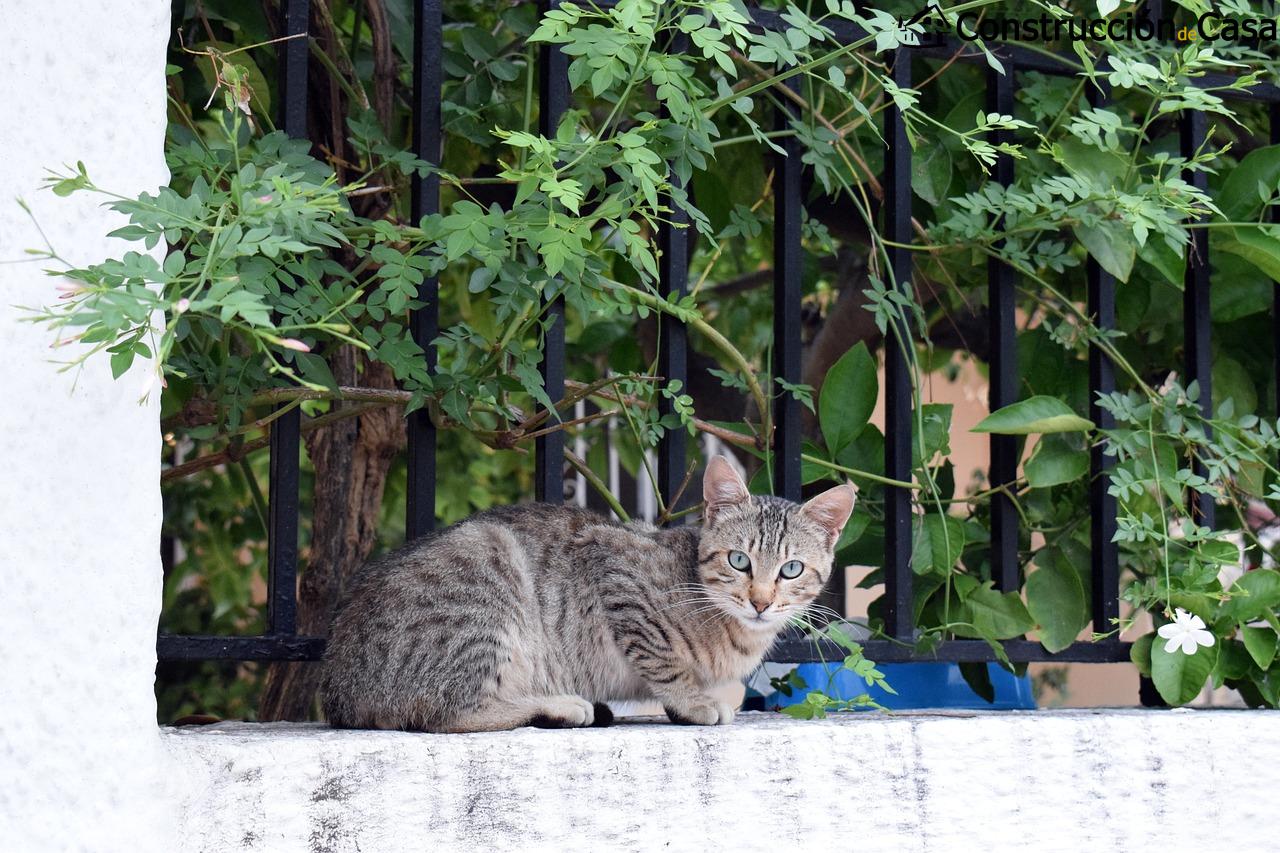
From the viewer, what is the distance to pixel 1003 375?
3195mm

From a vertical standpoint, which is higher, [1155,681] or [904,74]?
[904,74]

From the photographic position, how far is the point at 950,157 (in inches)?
133

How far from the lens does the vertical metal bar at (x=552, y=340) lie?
2704mm

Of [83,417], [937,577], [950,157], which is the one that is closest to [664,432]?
[937,577]

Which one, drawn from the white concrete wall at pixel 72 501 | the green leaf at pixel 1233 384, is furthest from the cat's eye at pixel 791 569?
the white concrete wall at pixel 72 501

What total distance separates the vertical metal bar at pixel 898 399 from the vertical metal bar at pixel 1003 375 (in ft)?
0.77

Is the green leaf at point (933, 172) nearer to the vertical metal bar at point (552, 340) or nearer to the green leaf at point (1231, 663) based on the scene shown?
the vertical metal bar at point (552, 340)

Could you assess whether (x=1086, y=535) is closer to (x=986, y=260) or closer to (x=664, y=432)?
(x=986, y=260)

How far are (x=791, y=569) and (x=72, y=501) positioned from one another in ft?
5.59

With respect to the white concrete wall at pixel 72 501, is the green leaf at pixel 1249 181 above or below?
above

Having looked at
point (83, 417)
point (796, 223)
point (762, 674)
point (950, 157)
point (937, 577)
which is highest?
point (950, 157)

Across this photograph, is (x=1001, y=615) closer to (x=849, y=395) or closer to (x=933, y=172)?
(x=849, y=395)

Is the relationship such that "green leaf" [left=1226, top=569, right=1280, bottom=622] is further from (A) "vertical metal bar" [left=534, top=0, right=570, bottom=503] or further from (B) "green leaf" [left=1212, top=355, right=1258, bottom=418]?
(A) "vertical metal bar" [left=534, top=0, right=570, bottom=503]

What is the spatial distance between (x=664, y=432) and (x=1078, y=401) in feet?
4.15
